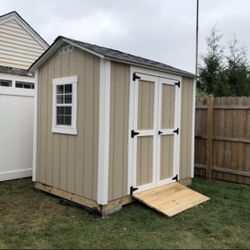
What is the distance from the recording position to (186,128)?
5.96 meters

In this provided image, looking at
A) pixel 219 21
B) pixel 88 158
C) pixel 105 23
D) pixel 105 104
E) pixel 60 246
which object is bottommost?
pixel 60 246

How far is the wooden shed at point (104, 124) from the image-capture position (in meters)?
4.36

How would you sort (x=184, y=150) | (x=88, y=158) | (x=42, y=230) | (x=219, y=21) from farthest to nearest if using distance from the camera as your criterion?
(x=219, y=21)
(x=184, y=150)
(x=88, y=158)
(x=42, y=230)

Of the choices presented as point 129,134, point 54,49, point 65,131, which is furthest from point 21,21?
point 129,134

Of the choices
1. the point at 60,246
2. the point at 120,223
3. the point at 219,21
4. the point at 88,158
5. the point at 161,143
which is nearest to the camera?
the point at 60,246

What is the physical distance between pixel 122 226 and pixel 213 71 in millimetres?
13294

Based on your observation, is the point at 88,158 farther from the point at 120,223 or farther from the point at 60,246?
the point at 60,246

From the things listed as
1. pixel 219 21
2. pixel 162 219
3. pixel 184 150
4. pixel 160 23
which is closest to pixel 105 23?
pixel 160 23

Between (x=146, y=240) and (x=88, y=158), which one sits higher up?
(x=88, y=158)

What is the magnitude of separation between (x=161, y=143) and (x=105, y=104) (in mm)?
1533

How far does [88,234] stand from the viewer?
3.64 metres

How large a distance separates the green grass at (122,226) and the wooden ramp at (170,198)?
108mm

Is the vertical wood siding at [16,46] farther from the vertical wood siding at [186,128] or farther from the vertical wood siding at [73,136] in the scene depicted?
the vertical wood siding at [186,128]

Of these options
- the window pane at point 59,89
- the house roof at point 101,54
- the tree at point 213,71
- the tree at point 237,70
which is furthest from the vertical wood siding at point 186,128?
the tree at point 237,70
